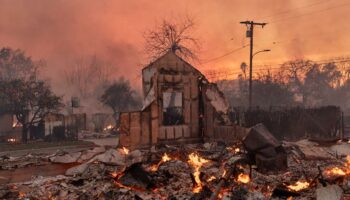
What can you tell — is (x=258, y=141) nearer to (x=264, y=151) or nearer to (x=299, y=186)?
(x=264, y=151)

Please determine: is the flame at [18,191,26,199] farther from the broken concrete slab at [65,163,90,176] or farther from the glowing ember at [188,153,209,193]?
the glowing ember at [188,153,209,193]

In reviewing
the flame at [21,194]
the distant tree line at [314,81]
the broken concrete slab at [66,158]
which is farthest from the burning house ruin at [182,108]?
the distant tree line at [314,81]

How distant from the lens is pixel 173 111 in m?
21.2

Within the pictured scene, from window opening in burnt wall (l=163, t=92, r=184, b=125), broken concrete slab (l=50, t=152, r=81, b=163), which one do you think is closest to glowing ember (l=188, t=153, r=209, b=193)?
broken concrete slab (l=50, t=152, r=81, b=163)

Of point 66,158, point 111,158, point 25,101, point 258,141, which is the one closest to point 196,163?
point 258,141

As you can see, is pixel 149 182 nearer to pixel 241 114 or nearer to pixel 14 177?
pixel 14 177

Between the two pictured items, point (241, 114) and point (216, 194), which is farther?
point (241, 114)

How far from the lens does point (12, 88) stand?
2611 centimetres

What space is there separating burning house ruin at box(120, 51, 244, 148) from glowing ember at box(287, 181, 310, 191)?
7.46m

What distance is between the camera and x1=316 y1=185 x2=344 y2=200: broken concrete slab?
821cm

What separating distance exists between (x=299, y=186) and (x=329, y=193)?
1.27m

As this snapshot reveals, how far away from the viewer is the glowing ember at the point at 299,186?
368 inches

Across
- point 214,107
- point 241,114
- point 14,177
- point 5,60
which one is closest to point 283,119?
point 241,114

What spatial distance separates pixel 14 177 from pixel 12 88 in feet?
53.4
